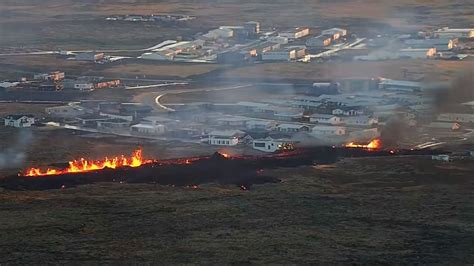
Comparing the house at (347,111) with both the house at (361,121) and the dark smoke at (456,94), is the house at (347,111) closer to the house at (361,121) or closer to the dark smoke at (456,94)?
the house at (361,121)

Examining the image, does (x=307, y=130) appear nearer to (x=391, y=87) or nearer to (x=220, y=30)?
(x=391, y=87)

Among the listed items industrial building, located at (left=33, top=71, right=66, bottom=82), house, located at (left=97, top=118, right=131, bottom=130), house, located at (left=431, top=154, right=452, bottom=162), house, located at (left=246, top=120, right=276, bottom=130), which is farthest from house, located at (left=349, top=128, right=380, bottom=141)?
industrial building, located at (left=33, top=71, right=66, bottom=82)

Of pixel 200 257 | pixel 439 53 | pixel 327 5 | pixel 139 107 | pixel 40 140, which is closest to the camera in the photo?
pixel 200 257

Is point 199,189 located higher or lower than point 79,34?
lower

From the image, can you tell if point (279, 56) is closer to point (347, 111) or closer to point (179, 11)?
point (347, 111)

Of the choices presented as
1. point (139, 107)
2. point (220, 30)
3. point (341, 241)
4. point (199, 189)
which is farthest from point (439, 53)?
point (341, 241)

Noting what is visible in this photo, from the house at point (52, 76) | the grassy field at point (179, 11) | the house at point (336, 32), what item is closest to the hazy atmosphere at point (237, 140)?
the house at point (52, 76)

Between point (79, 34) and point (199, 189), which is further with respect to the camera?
point (79, 34)
